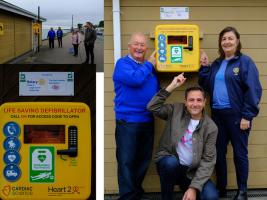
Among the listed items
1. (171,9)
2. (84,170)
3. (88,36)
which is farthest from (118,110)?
(88,36)

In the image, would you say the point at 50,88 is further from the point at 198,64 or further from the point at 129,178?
the point at 198,64

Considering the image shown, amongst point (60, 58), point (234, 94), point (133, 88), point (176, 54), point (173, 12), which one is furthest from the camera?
point (60, 58)

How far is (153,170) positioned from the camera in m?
4.34

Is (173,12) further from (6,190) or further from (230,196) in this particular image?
(6,190)

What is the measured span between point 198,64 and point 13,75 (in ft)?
5.26

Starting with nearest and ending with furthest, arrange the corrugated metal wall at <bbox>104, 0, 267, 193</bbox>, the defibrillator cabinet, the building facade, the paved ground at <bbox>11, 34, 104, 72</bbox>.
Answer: the defibrillator cabinet, the corrugated metal wall at <bbox>104, 0, 267, 193</bbox>, the building facade, the paved ground at <bbox>11, 34, 104, 72</bbox>

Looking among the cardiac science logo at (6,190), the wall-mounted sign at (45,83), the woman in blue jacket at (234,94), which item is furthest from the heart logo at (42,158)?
the woman in blue jacket at (234,94)

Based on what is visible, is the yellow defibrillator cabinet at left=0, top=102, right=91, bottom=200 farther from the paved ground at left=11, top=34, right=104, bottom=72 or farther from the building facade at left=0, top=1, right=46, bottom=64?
the building facade at left=0, top=1, right=46, bottom=64

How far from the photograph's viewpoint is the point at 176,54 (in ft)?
12.8

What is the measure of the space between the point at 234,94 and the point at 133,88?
2.85 feet

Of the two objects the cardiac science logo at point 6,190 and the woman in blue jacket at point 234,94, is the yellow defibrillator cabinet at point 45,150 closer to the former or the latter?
the cardiac science logo at point 6,190

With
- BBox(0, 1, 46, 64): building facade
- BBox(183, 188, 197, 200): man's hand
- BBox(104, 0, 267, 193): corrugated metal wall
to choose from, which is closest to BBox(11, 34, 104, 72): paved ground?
BBox(0, 1, 46, 64): building facade

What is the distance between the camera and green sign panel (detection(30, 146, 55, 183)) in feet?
11.5

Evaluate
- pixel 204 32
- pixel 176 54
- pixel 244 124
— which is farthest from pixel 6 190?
pixel 204 32
